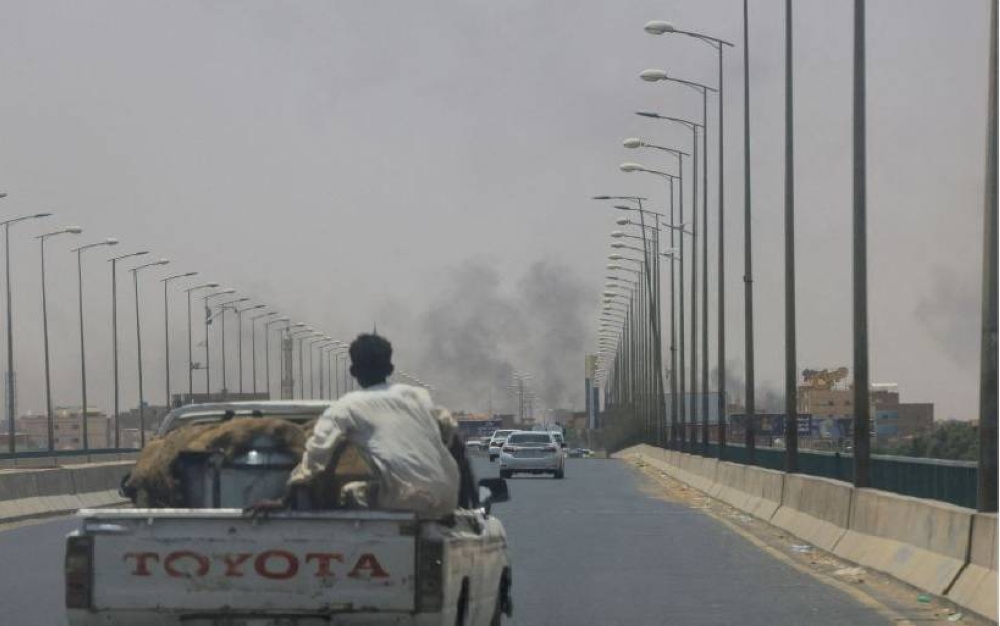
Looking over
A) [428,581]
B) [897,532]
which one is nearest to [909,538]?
[897,532]

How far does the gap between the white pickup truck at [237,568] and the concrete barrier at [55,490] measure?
918 inches

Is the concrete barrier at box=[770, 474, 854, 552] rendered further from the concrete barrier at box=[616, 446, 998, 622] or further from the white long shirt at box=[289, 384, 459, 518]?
the white long shirt at box=[289, 384, 459, 518]

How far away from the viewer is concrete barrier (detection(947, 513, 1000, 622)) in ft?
→ 54.1

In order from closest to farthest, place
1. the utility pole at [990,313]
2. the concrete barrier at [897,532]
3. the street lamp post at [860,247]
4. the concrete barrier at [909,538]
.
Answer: the concrete barrier at [897,532] < the concrete barrier at [909,538] < the utility pole at [990,313] < the street lamp post at [860,247]

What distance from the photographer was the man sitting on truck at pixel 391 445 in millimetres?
11328

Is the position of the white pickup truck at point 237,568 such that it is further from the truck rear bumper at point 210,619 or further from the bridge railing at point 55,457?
the bridge railing at point 55,457

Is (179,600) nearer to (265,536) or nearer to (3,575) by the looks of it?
(265,536)

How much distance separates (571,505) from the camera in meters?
41.8

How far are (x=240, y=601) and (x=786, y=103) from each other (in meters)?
27.9

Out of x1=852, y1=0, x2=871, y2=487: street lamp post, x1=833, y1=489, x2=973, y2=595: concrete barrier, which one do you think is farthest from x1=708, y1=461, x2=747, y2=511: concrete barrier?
x1=833, y1=489, x2=973, y2=595: concrete barrier

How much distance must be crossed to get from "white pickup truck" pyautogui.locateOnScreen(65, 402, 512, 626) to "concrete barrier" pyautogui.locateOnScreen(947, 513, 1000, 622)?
647 cm

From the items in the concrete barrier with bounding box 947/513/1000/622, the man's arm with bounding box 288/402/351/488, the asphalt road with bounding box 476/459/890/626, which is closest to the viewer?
the man's arm with bounding box 288/402/351/488

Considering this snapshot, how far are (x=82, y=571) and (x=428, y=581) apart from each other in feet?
5.45

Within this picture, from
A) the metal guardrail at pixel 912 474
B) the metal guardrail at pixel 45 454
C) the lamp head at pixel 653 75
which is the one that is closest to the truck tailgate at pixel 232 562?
the metal guardrail at pixel 912 474
